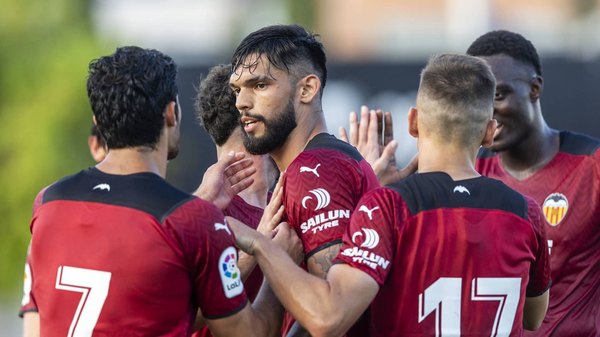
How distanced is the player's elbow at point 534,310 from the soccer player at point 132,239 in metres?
1.58

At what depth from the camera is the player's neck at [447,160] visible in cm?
570

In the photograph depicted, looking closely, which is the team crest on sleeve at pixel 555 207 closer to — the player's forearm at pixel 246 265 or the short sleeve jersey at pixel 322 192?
the short sleeve jersey at pixel 322 192

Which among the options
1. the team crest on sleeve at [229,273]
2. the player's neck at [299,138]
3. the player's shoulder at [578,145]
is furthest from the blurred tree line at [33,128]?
the team crest on sleeve at [229,273]

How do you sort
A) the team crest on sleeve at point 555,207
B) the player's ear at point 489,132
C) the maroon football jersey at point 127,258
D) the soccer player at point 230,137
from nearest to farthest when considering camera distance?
the maroon football jersey at point 127,258 < the player's ear at point 489,132 < the soccer player at point 230,137 < the team crest on sleeve at point 555,207

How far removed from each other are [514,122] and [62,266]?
3.66 meters

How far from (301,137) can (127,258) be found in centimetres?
150

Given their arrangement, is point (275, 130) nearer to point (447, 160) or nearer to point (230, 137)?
point (230, 137)

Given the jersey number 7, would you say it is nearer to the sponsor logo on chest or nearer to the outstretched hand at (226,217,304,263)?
the outstretched hand at (226,217,304,263)

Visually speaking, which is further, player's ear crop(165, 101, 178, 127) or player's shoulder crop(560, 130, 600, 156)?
player's shoulder crop(560, 130, 600, 156)

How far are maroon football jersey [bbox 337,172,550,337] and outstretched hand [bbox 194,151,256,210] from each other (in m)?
0.99

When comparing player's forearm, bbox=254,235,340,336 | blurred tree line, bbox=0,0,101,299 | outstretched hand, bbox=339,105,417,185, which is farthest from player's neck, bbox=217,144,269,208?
blurred tree line, bbox=0,0,101,299

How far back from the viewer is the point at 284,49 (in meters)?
6.37

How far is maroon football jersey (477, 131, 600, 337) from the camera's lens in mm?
7508

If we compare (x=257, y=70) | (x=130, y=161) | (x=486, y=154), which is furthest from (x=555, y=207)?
(x=130, y=161)
